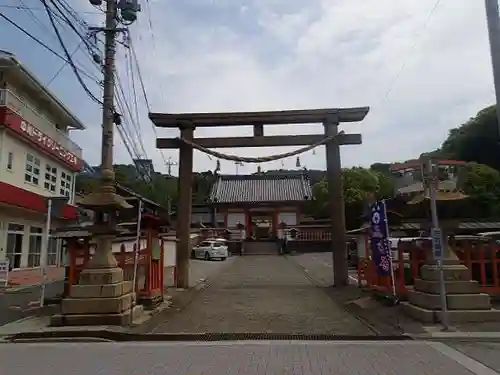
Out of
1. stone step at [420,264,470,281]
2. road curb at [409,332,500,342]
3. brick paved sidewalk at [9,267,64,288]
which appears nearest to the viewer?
road curb at [409,332,500,342]

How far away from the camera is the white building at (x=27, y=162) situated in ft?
71.8

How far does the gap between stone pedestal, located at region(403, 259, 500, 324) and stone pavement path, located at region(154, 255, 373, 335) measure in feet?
4.70

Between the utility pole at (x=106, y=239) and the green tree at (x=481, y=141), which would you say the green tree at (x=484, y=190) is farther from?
the utility pole at (x=106, y=239)

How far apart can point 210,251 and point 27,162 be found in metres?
15.8

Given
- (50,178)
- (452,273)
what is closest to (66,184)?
(50,178)

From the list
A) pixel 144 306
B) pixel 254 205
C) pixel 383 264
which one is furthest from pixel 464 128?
pixel 144 306

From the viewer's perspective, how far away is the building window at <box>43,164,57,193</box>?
27719 mm

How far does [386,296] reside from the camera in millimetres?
13078

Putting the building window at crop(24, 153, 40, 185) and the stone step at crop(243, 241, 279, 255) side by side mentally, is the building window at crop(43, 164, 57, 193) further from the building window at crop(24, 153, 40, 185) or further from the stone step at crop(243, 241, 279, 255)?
the stone step at crop(243, 241, 279, 255)

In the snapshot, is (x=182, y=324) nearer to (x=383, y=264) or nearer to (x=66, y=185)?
(x=383, y=264)

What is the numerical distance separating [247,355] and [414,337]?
11.7 feet

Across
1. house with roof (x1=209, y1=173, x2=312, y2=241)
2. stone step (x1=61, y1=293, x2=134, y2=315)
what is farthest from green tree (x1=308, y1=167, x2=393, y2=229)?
stone step (x1=61, y1=293, x2=134, y2=315)

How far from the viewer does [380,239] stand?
13.6m

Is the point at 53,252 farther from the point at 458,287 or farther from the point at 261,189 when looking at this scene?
the point at 261,189
